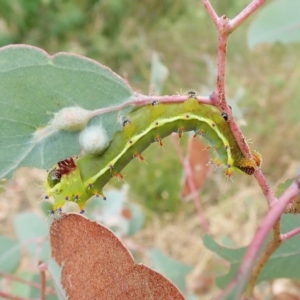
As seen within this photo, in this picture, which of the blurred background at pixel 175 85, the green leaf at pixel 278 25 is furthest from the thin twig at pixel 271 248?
the blurred background at pixel 175 85

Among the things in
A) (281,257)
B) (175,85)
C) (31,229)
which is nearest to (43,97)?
(281,257)

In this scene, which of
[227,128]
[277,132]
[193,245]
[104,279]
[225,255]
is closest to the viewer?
[104,279]

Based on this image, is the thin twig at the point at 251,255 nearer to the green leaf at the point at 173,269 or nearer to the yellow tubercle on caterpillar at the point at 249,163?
the yellow tubercle on caterpillar at the point at 249,163

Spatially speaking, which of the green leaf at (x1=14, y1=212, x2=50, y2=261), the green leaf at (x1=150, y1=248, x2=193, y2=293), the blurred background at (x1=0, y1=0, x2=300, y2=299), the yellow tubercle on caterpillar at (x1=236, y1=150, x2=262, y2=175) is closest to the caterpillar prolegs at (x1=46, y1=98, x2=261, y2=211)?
the yellow tubercle on caterpillar at (x1=236, y1=150, x2=262, y2=175)

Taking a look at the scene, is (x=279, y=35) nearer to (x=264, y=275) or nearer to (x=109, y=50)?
(x=264, y=275)

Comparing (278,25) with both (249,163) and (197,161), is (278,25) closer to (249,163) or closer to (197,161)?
(197,161)

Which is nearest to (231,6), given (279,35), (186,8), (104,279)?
(186,8)
